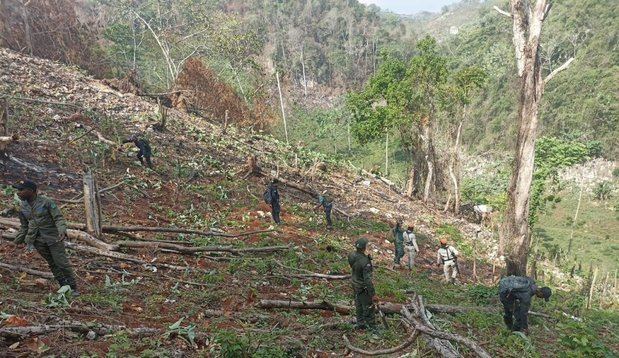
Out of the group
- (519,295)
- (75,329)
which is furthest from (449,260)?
(75,329)

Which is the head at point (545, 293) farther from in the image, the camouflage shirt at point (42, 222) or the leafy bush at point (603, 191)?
the leafy bush at point (603, 191)

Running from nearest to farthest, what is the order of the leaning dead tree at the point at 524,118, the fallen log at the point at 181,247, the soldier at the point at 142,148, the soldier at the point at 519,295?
the soldier at the point at 519,295 → the fallen log at the point at 181,247 → the leaning dead tree at the point at 524,118 → the soldier at the point at 142,148

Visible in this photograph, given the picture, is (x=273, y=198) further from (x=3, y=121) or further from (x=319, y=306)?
(x=3, y=121)

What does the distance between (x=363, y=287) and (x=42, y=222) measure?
4.04 m

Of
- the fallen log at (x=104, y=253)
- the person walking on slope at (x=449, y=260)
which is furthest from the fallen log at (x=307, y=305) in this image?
the person walking on slope at (x=449, y=260)

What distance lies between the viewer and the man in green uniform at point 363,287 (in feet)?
19.4

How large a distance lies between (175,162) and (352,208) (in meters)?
7.17

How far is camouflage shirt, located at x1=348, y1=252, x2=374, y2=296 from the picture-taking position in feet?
19.4

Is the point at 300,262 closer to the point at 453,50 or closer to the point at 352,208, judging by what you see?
the point at 352,208

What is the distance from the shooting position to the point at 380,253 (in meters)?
13.4

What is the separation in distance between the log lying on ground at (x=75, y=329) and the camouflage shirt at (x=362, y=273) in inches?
97.4

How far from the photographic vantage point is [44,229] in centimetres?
561

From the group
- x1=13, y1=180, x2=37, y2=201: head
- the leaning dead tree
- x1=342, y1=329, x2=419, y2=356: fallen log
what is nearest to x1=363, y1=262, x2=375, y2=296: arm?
x1=342, y1=329, x2=419, y2=356: fallen log

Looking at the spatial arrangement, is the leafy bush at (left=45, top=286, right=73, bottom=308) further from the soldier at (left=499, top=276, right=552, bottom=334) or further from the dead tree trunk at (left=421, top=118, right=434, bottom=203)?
the dead tree trunk at (left=421, top=118, right=434, bottom=203)
